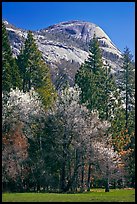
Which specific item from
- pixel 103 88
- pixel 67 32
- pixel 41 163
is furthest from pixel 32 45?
pixel 67 32

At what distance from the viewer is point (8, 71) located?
41188 mm

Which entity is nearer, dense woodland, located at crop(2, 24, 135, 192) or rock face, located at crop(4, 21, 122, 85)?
dense woodland, located at crop(2, 24, 135, 192)

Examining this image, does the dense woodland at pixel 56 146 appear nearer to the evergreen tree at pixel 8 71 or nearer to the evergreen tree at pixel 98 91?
the evergreen tree at pixel 8 71

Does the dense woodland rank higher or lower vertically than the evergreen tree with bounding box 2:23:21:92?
lower

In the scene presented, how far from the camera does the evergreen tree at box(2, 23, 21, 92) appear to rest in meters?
40.3

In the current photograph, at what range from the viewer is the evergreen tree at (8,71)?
4034cm

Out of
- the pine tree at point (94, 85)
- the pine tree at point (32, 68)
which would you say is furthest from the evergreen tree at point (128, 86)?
the pine tree at point (32, 68)

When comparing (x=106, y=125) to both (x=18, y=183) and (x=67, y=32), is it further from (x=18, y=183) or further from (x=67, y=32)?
(x=67, y=32)

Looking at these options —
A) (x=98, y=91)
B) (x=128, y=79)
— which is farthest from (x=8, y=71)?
(x=128, y=79)

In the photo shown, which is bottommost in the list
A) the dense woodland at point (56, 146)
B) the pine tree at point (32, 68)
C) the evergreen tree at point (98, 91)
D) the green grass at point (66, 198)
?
the green grass at point (66, 198)

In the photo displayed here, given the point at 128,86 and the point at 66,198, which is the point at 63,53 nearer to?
the point at 128,86

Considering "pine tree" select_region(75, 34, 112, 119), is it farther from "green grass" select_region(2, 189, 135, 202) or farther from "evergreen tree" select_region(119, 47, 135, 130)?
"green grass" select_region(2, 189, 135, 202)

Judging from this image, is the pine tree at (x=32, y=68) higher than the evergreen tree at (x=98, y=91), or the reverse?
the pine tree at (x=32, y=68)

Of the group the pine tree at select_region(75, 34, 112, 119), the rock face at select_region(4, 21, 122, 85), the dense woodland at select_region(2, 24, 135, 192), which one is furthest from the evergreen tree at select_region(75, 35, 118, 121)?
the rock face at select_region(4, 21, 122, 85)
